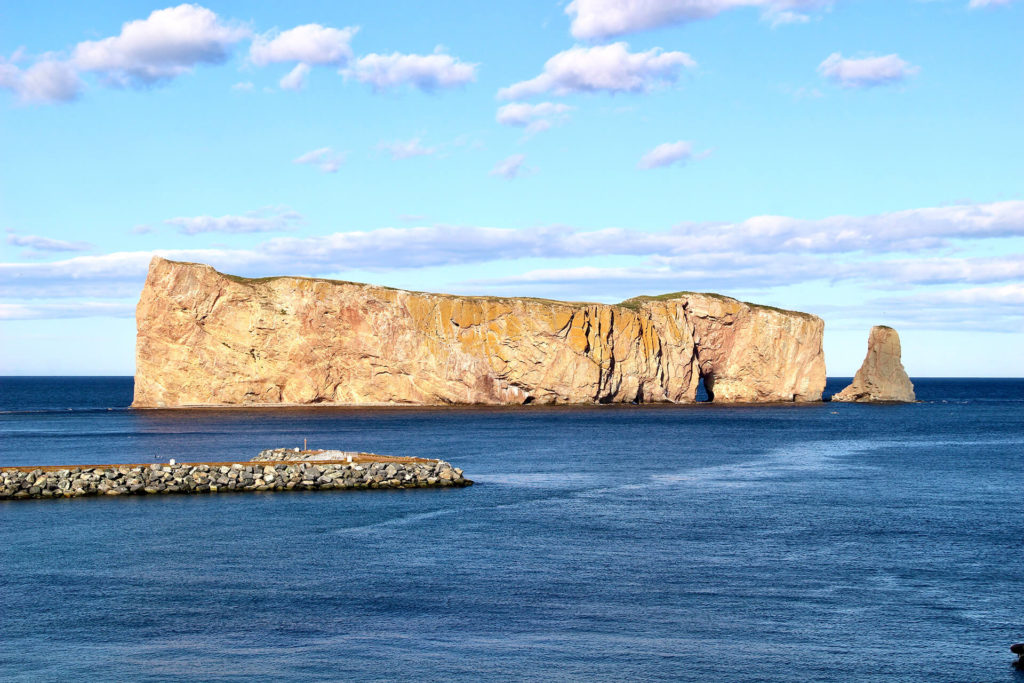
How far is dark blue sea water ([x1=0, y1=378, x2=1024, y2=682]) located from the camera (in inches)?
748

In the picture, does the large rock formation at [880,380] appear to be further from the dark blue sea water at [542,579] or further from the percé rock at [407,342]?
the dark blue sea water at [542,579]

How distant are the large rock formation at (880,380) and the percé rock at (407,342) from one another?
61.3 ft

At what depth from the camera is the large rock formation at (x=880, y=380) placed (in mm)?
143500

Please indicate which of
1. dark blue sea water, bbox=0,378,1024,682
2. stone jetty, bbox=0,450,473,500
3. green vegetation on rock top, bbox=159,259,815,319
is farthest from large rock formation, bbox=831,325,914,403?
stone jetty, bbox=0,450,473,500

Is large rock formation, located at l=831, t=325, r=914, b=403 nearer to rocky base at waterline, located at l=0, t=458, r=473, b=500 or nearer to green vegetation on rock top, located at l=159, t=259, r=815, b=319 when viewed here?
green vegetation on rock top, located at l=159, t=259, r=815, b=319

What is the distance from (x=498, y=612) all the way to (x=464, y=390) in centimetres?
9679

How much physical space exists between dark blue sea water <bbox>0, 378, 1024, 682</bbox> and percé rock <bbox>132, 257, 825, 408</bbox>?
2196 inches

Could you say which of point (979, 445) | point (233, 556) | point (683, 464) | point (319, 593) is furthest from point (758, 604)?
point (979, 445)

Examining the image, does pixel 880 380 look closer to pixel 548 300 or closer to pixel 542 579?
pixel 548 300

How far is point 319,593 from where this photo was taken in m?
24.3

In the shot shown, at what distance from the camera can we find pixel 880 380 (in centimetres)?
14712

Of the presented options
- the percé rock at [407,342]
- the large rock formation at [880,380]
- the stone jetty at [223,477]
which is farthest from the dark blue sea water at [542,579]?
the large rock formation at [880,380]

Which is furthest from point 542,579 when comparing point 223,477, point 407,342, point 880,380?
point 880,380

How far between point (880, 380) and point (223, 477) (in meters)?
122
